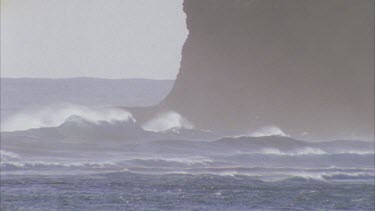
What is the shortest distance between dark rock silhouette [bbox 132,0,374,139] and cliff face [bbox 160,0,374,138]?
43 mm

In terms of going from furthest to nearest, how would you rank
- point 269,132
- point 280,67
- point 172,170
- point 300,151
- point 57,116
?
point 57,116
point 280,67
point 269,132
point 300,151
point 172,170

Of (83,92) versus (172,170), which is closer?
(172,170)

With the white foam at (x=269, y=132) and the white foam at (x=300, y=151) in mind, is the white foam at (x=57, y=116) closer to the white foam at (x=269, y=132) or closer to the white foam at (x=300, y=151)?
the white foam at (x=269, y=132)

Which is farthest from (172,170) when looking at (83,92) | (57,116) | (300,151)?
(83,92)

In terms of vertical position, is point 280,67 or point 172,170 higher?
point 280,67

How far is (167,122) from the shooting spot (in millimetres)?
54938

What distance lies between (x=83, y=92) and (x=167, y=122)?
193ft

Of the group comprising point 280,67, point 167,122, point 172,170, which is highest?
point 280,67

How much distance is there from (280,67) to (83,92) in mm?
59284

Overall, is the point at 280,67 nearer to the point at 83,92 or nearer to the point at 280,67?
the point at 280,67

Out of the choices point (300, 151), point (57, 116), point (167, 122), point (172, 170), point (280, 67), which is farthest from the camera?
point (57, 116)

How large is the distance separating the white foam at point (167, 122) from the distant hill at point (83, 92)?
1935 centimetres

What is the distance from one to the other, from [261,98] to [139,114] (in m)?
6.10

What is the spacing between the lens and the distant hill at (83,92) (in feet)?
299
